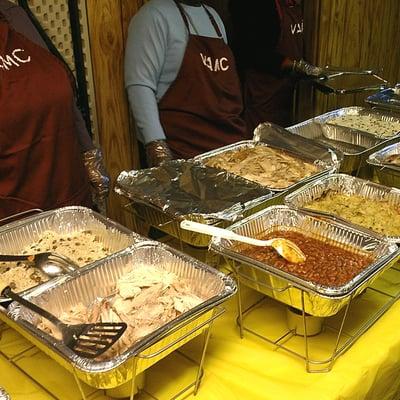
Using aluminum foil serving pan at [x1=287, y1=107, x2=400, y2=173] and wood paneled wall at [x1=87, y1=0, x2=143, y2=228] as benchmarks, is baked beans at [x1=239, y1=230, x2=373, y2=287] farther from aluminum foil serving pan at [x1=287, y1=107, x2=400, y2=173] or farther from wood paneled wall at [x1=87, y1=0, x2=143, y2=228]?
wood paneled wall at [x1=87, y1=0, x2=143, y2=228]

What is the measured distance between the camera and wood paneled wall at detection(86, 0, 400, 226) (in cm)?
223

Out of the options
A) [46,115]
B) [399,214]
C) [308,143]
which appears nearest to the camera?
[399,214]

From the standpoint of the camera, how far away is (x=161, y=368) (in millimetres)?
1039

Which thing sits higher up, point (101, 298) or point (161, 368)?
point (101, 298)

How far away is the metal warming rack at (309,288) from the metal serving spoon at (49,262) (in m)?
0.31

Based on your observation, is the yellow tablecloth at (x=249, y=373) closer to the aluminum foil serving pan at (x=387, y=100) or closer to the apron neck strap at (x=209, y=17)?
the apron neck strap at (x=209, y=17)

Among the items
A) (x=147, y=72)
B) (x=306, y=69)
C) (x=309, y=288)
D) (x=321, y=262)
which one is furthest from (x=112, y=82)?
(x=309, y=288)

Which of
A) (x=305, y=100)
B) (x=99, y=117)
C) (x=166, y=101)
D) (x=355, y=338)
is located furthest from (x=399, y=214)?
(x=305, y=100)

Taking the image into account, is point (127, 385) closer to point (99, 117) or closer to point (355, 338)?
point (355, 338)

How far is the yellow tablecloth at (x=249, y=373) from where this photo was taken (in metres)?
0.99

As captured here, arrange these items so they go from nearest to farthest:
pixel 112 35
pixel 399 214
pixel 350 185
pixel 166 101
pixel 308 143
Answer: pixel 399 214 → pixel 350 185 → pixel 308 143 → pixel 166 101 → pixel 112 35

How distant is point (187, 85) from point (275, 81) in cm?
88

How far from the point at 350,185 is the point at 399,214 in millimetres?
173

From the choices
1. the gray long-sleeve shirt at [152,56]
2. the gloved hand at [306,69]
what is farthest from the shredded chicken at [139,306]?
the gloved hand at [306,69]
